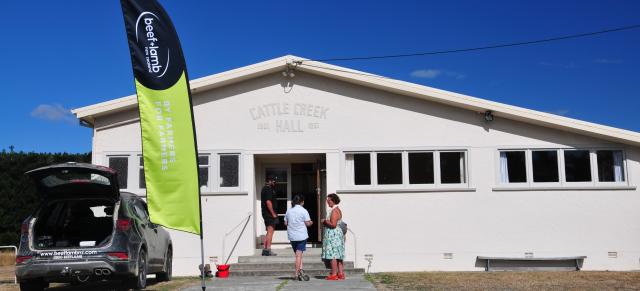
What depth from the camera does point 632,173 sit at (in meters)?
14.0

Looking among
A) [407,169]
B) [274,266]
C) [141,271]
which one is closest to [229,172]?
[274,266]

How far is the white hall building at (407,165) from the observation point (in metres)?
14.0

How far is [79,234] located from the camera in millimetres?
10656

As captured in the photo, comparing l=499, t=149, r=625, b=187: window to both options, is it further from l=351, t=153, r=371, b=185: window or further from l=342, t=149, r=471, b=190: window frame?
l=351, t=153, r=371, b=185: window

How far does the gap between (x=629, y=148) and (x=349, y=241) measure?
252 inches

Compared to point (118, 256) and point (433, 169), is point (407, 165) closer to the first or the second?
point (433, 169)

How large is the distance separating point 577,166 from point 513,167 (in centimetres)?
141

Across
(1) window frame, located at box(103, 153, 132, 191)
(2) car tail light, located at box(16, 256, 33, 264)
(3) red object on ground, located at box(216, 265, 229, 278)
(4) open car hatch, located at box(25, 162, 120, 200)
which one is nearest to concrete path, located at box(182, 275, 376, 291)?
(3) red object on ground, located at box(216, 265, 229, 278)

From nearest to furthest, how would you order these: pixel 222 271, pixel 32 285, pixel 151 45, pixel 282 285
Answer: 1. pixel 151 45
2. pixel 32 285
3. pixel 282 285
4. pixel 222 271

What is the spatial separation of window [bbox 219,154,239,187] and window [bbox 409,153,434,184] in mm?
3823

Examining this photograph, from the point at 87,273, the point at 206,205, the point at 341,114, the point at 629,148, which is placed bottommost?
the point at 87,273

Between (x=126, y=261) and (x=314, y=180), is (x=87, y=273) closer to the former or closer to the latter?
(x=126, y=261)

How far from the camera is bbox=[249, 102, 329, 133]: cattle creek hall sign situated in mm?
14258

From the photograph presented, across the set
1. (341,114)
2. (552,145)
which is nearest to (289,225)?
(341,114)
